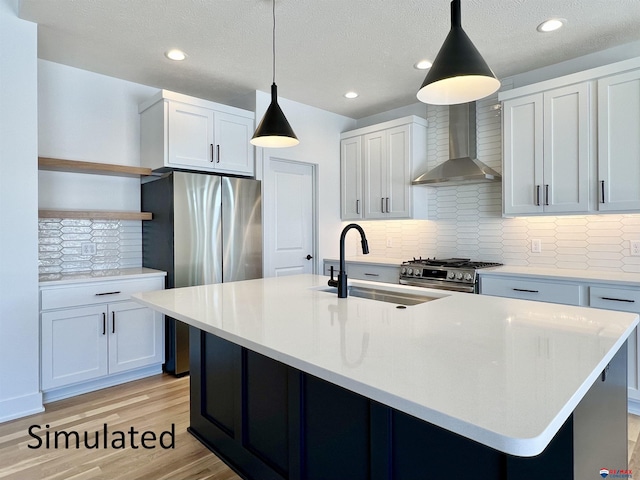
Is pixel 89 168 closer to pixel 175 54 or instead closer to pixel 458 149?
pixel 175 54

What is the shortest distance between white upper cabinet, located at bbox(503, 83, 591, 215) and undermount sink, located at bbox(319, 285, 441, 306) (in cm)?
170

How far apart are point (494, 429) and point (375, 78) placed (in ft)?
11.5

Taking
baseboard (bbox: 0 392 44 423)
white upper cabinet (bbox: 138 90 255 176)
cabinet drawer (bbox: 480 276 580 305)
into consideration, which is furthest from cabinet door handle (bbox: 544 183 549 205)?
baseboard (bbox: 0 392 44 423)

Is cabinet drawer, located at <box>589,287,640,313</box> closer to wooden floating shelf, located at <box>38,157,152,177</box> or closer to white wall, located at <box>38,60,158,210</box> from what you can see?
wooden floating shelf, located at <box>38,157,152,177</box>

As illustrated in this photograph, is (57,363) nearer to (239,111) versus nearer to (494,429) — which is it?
(239,111)

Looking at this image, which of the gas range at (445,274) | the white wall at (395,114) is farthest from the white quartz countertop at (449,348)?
the white wall at (395,114)

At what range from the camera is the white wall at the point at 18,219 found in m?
2.55

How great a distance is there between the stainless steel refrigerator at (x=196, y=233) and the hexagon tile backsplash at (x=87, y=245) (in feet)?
0.43

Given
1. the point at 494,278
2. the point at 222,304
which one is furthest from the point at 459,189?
the point at 222,304

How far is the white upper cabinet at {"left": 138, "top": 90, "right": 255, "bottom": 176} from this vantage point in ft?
11.1

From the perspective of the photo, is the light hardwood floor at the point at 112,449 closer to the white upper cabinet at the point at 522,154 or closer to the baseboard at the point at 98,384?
the baseboard at the point at 98,384

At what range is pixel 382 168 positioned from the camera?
4.42m

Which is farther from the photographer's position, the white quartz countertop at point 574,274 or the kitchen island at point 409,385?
the white quartz countertop at point 574,274

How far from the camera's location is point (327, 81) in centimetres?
373
